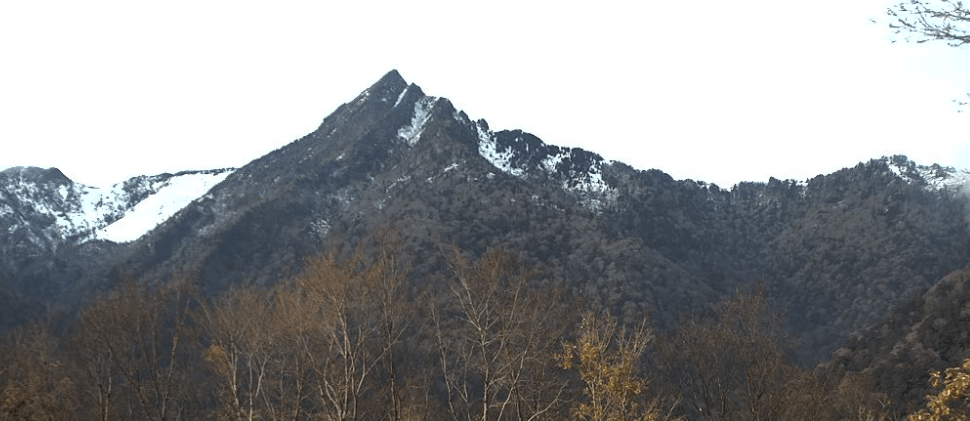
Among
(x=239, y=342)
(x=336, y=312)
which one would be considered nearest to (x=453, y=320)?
(x=239, y=342)

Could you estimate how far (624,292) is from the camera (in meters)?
149

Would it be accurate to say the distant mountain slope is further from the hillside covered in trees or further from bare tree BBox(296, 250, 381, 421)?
bare tree BBox(296, 250, 381, 421)

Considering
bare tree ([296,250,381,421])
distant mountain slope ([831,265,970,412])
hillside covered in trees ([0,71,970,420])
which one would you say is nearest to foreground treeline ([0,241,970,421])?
bare tree ([296,250,381,421])

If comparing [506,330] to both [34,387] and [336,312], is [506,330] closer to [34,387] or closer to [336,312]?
[336,312]

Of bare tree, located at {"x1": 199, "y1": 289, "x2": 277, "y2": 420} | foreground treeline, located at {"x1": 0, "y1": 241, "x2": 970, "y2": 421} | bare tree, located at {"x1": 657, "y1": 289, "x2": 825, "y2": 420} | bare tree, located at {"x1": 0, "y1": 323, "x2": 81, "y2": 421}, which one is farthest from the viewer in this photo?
bare tree, located at {"x1": 657, "y1": 289, "x2": 825, "y2": 420}

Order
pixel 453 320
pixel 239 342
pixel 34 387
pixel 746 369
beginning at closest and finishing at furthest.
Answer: pixel 34 387 → pixel 239 342 → pixel 746 369 → pixel 453 320

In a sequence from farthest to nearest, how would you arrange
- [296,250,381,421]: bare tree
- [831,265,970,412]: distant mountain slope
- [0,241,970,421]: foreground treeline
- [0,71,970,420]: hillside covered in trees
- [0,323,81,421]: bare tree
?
1. [831,265,970,412]: distant mountain slope
2. [0,71,970,420]: hillside covered in trees
3. [296,250,381,421]: bare tree
4. [0,241,970,421]: foreground treeline
5. [0,323,81,421]: bare tree

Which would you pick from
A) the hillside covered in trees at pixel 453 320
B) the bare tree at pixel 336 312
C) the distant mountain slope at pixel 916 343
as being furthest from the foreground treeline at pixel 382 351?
the distant mountain slope at pixel 916 343

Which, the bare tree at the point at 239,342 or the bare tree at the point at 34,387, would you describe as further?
the bare tree at the point at 239,342

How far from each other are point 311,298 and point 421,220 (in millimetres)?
140638

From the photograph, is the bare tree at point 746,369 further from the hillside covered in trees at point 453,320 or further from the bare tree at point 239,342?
the bare tree at point 239,342

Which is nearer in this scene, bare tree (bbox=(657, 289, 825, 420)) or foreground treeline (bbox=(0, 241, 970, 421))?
foreground treeline (bbox=(0, 241, 970, 421))

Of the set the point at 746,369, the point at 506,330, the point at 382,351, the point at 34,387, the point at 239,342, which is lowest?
the point at 746,369

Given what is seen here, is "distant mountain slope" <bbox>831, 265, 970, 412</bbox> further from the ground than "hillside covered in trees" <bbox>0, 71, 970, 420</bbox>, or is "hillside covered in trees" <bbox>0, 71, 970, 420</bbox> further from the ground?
"hillside covered in trees" <bbox>0, 71, 970, 420</bbox>
